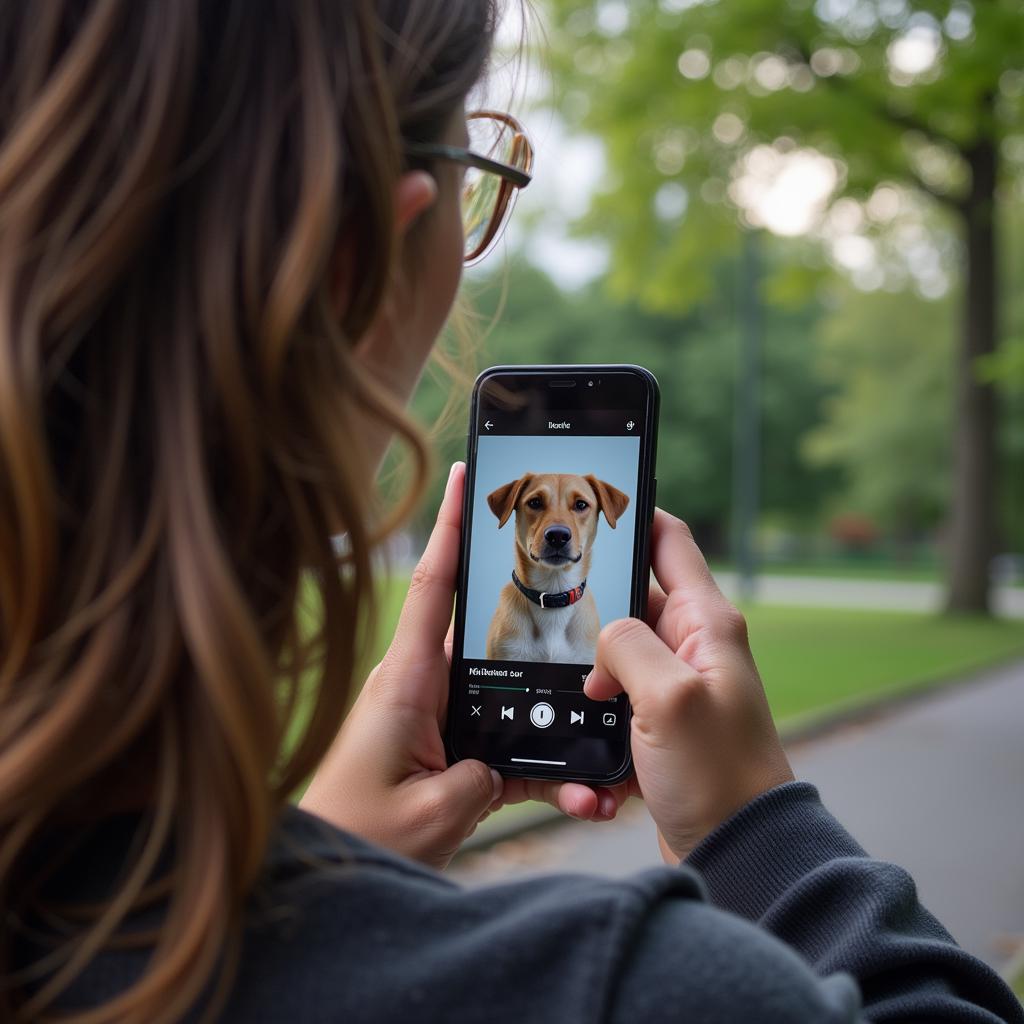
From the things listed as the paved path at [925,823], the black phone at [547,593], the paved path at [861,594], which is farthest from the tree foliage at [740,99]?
the black phone at [547,593]

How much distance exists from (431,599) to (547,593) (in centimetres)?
15

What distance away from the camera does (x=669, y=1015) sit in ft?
2.36

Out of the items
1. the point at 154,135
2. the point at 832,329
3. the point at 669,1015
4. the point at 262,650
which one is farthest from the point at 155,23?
the point at 832,329

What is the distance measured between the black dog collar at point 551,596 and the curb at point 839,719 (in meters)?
3.22

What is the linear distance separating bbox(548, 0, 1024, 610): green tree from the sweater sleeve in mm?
10000

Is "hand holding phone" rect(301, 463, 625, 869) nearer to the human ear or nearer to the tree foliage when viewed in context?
the human ear

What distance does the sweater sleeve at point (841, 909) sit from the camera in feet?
3.35

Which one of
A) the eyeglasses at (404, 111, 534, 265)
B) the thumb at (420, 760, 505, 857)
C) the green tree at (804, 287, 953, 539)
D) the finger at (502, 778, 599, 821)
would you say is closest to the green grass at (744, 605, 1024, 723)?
the finger at (502, 778, 599, 821)

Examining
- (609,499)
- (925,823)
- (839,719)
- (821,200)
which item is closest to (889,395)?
(821,200)

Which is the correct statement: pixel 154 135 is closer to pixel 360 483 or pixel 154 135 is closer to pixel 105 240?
pixel 105 240

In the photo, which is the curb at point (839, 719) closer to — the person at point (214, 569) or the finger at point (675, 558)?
the finger at point (675, 558)

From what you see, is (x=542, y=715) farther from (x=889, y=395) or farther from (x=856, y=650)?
(x=889, y=395)

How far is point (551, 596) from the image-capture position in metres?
1.57

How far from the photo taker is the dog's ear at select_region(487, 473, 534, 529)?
5.19 ft
